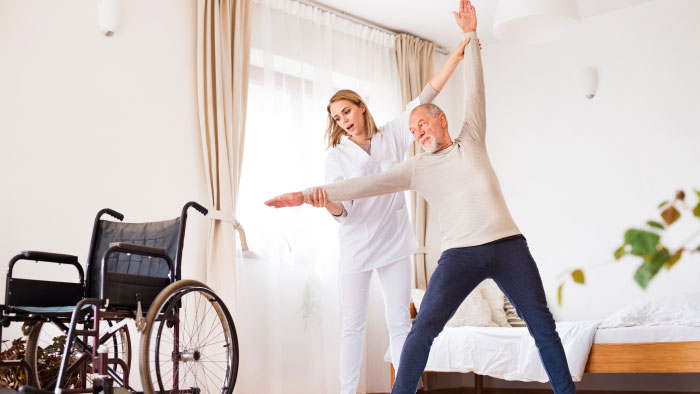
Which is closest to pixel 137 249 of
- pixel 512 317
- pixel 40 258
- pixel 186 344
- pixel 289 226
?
pixel 40 258

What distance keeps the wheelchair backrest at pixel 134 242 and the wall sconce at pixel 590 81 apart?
126 inches

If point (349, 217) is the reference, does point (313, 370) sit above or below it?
below

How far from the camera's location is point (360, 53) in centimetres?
491

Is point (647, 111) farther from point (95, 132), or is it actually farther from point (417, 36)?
point (95, 132)

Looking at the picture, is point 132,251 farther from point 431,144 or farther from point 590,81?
point 590,81

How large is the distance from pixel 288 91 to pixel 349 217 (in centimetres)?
174

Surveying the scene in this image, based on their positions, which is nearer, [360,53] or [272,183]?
[272,183]

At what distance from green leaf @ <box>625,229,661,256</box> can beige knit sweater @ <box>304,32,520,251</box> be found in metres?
1.93

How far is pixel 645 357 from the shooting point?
316 centimetres

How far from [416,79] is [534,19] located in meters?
1.80

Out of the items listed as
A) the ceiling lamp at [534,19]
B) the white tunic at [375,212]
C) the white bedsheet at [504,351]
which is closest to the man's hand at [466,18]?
the white tunic at [375,212]

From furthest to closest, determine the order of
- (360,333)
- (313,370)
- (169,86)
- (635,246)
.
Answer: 1. (313,370)
2. (169,86)
3. (360,333)
4. (635,246)

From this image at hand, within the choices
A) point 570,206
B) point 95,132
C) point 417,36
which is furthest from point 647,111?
point 95,132

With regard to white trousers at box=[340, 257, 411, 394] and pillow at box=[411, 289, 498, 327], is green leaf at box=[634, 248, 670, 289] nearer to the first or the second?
white trousers at box=[340, 257, 411, 394]
